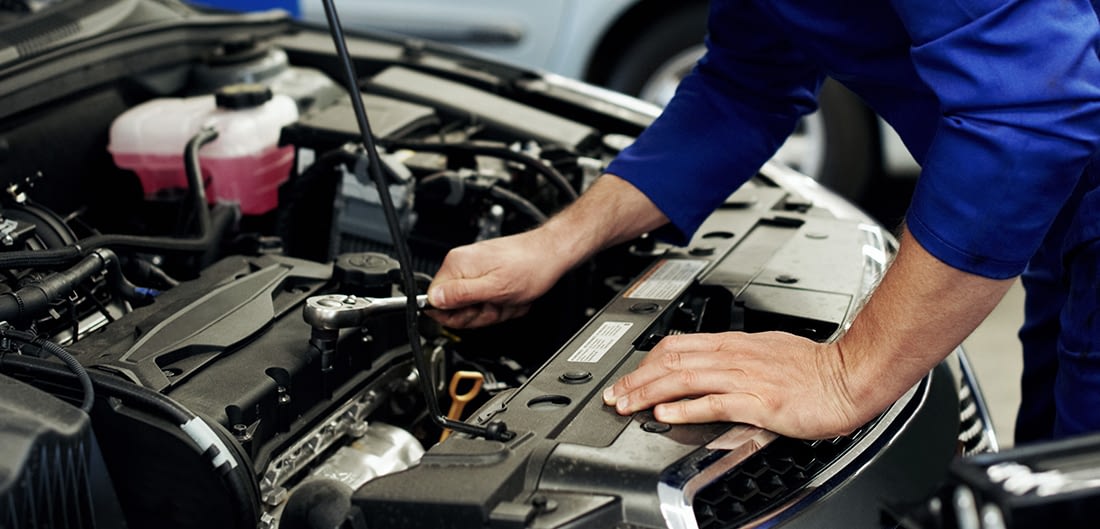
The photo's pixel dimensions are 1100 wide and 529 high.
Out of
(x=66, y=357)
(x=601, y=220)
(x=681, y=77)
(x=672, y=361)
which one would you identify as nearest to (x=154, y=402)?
(x=66, y=357)

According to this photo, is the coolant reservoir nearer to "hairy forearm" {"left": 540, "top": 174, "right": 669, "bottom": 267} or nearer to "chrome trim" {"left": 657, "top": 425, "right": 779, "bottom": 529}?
"hairy forearm" {"left": 540, "top": 174, "right": 669, "bottom": 267}

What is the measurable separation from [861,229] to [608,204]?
1.35 feet

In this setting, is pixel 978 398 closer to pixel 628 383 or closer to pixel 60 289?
pixel 628 383

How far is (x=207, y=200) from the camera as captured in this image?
5.59ft

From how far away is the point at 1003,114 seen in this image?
99 centimetres

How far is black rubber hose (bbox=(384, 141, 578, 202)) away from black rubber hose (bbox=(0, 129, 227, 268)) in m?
0.29

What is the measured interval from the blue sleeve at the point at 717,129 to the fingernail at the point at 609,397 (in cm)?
45

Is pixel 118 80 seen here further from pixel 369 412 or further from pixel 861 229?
pixel 861 229

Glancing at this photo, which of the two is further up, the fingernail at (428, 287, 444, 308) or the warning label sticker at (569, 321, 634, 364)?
the warning label sticker at (569, 321, 634, 364)

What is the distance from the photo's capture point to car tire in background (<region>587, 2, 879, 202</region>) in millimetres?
3646

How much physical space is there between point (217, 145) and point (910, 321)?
1.05 m

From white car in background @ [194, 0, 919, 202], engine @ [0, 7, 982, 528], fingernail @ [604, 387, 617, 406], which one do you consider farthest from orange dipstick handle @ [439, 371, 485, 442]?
white car in background @ [194, 0, 919, 202]

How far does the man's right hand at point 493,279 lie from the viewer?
1.37 m

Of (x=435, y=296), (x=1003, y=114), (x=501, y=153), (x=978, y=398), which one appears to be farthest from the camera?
(x=501, y=153)
